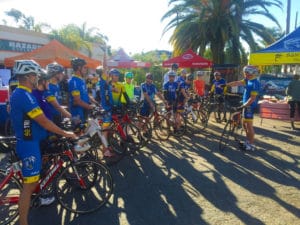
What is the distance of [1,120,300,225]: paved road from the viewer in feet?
12.7

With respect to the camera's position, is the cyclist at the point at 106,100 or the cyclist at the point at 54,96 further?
the cyclist at the point at 106,100

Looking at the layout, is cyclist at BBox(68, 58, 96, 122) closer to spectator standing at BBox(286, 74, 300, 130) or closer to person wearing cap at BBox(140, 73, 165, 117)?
person wearing cap at BBox(140, 73, 165, 117)

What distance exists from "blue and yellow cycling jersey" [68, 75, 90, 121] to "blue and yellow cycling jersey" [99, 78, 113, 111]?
676 millimetres

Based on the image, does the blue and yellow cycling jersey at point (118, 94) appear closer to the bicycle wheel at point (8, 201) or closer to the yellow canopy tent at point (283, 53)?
the bicycle wheel at point (8, 201)

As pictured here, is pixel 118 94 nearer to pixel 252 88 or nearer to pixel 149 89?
pixel 149 89

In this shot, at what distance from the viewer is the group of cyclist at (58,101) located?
3.08 metres

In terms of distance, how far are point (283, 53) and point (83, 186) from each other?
9032 millimetres

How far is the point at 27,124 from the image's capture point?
3.09 meters

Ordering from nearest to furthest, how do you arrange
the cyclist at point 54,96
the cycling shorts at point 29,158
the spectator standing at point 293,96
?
the cycling shorts at point 29,158 < the cyclist at point 54,96 < the spectator standing at point 293,96

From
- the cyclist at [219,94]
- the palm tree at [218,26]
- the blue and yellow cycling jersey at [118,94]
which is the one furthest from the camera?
the palm tree at [218,26]

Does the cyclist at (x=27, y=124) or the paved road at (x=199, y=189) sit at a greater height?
the cyclist at (x=27, y=124)

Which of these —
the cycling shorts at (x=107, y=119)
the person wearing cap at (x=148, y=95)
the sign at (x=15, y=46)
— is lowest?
the cycling shorts at (x=107, y=119)

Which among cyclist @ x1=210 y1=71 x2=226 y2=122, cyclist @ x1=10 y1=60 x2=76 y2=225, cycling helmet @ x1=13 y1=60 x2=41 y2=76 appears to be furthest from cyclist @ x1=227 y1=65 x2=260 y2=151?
cycling helmet @ x1=13 y1=60 x2=41 y2=76

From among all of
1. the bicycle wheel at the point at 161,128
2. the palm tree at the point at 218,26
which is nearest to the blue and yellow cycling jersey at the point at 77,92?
the bicycle wheel at the point at 161,128
